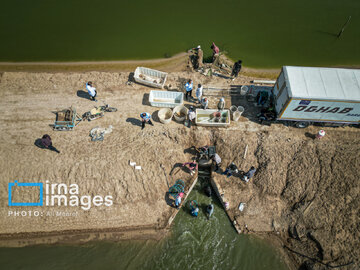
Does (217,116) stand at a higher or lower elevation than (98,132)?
higher

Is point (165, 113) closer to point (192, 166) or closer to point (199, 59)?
point (192, 166)

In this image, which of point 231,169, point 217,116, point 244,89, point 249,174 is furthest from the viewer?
point 244,89

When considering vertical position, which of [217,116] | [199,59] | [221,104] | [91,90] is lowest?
[91,90]

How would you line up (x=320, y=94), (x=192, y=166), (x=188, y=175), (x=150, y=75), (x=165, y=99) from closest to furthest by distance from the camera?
1. (x=320, y=94)
2. (x=192, y=166)
3. (x=188, y=175)
4. (x=165, y=99)
5. (x=150, y=75)

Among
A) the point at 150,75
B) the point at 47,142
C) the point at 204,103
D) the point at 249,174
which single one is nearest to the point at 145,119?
the point at 204,103

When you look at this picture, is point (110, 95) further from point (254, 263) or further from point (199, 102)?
point (254, 263)

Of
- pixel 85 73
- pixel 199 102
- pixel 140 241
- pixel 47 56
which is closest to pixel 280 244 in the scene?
pixel 140 241

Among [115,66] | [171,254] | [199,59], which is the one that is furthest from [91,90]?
[171,254]

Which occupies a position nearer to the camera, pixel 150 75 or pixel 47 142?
pixel 47 142
